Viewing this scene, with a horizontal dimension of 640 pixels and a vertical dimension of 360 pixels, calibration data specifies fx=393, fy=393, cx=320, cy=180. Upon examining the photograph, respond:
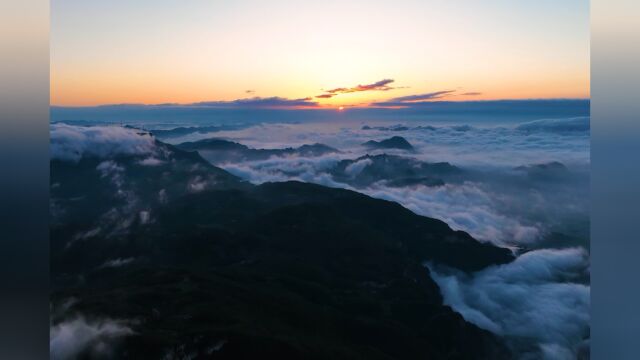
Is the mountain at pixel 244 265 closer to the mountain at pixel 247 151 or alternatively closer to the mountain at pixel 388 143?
the mountain at pixel 247 151

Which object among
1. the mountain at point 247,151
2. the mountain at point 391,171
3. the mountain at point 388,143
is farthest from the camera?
the mountain at point 391,171

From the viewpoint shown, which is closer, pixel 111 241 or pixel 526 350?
pixel 526 350

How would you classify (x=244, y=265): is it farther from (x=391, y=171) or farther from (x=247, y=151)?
(x=391, y=171)

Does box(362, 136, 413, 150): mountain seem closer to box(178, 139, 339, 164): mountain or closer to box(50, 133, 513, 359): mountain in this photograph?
box(178, 139, 339, 164): mountain

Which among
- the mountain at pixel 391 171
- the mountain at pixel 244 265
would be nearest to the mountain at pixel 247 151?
the mountain at pixel 391 171

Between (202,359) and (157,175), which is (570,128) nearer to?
(202,359)

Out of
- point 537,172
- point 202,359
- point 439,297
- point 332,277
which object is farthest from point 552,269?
point 202,359
